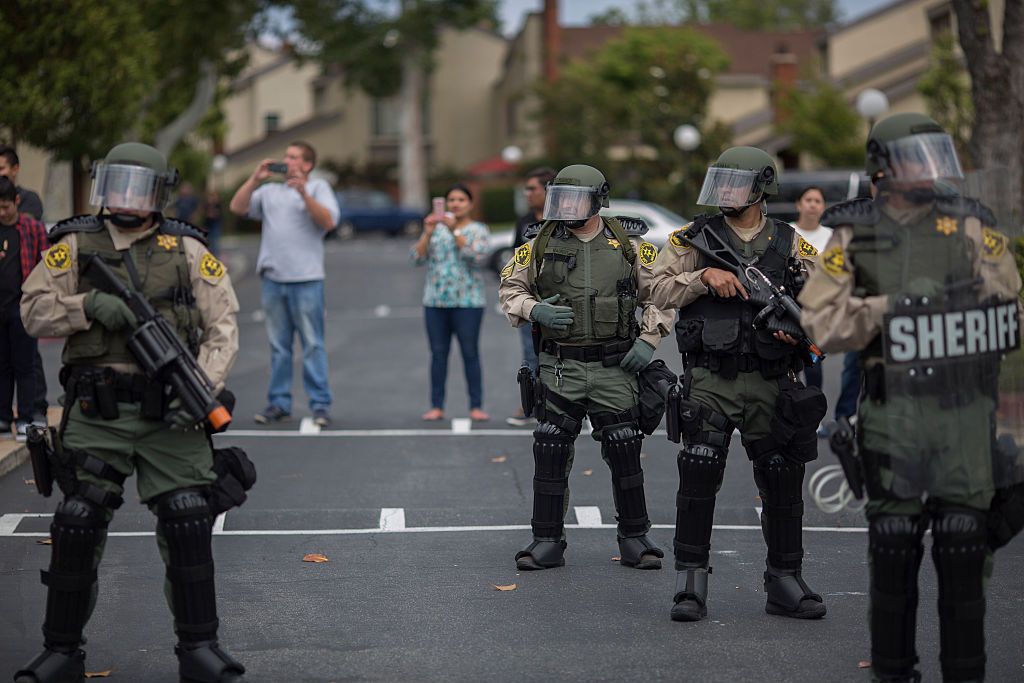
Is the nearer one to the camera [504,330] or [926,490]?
[926,490]

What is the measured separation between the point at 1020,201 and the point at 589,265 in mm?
10277

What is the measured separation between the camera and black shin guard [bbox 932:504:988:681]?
4.89 meters

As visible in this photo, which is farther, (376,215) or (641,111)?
(376,215)

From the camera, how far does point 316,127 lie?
226ft

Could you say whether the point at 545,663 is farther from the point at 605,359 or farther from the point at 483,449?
the point at 483,449

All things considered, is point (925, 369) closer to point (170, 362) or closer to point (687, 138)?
point (170, 362)

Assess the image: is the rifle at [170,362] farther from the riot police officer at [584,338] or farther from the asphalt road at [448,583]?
the riot police officer at [584,338]

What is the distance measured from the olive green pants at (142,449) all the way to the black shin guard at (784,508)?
8.26 ft

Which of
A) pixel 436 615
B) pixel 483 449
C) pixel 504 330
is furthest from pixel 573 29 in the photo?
pixel 436 615

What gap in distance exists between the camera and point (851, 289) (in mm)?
5039

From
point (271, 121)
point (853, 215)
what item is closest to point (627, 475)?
point (853, 215)

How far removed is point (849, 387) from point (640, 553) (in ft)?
13.7

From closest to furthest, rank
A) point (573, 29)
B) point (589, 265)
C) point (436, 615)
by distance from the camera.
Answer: point (436, 615)
point (589, 265)
point (573, 29)

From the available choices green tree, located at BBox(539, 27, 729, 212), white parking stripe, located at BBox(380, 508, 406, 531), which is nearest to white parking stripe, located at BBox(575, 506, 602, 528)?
white parking stripe, located at BBox(380, 508, 406, 531)
